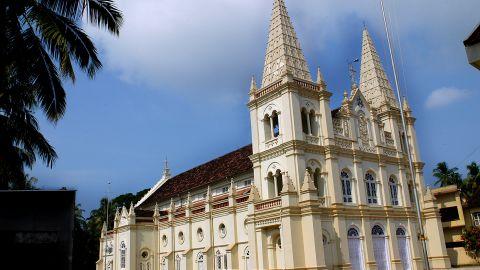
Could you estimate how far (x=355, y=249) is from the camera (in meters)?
29.0

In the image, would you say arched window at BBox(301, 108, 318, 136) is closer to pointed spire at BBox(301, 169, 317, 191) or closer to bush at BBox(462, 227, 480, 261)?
pointed spire at BBox(301, 169, 317, 191)

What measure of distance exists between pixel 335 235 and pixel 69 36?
20227mm

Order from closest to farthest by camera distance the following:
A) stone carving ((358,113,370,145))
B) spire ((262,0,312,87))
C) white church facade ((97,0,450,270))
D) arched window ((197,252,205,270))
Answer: white church facade ((97,0,450,270))
spire ((262,0,312,87))
stone carving ((358,113,370,145))
arched window ((197,252,205,270))

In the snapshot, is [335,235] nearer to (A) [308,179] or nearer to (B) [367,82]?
(A) [308,179]

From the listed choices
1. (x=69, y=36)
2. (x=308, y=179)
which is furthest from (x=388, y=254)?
(x=69, y=36)

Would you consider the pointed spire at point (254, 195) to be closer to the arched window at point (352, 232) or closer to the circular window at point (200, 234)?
the arched window at point (352, 232)

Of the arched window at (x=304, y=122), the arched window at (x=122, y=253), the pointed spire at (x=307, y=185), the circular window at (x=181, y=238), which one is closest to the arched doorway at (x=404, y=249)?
the pointed spire at (x=307, y=185)

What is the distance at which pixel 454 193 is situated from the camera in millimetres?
41500

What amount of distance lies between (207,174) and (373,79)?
1835 centimetres

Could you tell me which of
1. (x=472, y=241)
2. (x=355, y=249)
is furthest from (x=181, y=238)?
(x=472, y=241)

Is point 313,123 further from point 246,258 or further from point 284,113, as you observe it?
point 246,258

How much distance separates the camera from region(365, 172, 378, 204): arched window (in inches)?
1250

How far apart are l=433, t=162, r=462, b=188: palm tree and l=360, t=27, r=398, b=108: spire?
66.2ft

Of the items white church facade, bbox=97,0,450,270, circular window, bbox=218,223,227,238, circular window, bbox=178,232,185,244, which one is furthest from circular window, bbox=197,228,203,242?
circular window, bbox=218,223,227,238
